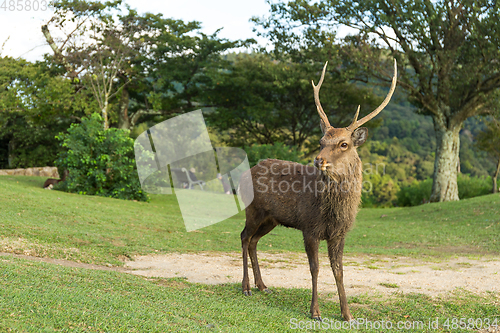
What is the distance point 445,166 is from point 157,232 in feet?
49.4

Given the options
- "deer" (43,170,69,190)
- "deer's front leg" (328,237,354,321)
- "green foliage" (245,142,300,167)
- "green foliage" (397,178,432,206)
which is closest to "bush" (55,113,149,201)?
"deer" (43,170,69,190)

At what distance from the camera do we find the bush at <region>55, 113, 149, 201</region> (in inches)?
628

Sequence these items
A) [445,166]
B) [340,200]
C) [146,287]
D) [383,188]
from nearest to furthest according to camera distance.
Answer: [340,200]
[146,287]
[445,166]
[383,188]

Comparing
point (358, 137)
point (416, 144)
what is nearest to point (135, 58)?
point (358, 137)

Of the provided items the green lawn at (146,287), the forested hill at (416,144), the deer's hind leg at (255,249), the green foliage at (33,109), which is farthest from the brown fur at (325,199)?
the forested hill at (416,144)

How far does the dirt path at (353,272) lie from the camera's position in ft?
21.0

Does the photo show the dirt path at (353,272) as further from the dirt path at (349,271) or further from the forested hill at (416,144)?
the forested hill at (416,144)

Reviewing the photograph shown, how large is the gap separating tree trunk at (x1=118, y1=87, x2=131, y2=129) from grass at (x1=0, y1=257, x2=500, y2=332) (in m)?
20.6

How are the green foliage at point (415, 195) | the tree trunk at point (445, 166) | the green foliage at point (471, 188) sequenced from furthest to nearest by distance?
the green foliage at point (415, 195)
the green foliage at point (471, 188)
the tree trunk at point (445, 166)

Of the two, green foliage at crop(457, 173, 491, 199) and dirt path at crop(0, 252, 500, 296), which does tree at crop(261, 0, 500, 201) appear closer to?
green foliage at crop(457, 173, 491, 199)

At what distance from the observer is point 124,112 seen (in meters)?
25.7

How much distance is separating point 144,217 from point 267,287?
300 inches

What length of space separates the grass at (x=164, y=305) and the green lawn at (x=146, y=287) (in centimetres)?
1

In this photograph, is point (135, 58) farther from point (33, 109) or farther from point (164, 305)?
point (164, 305)
